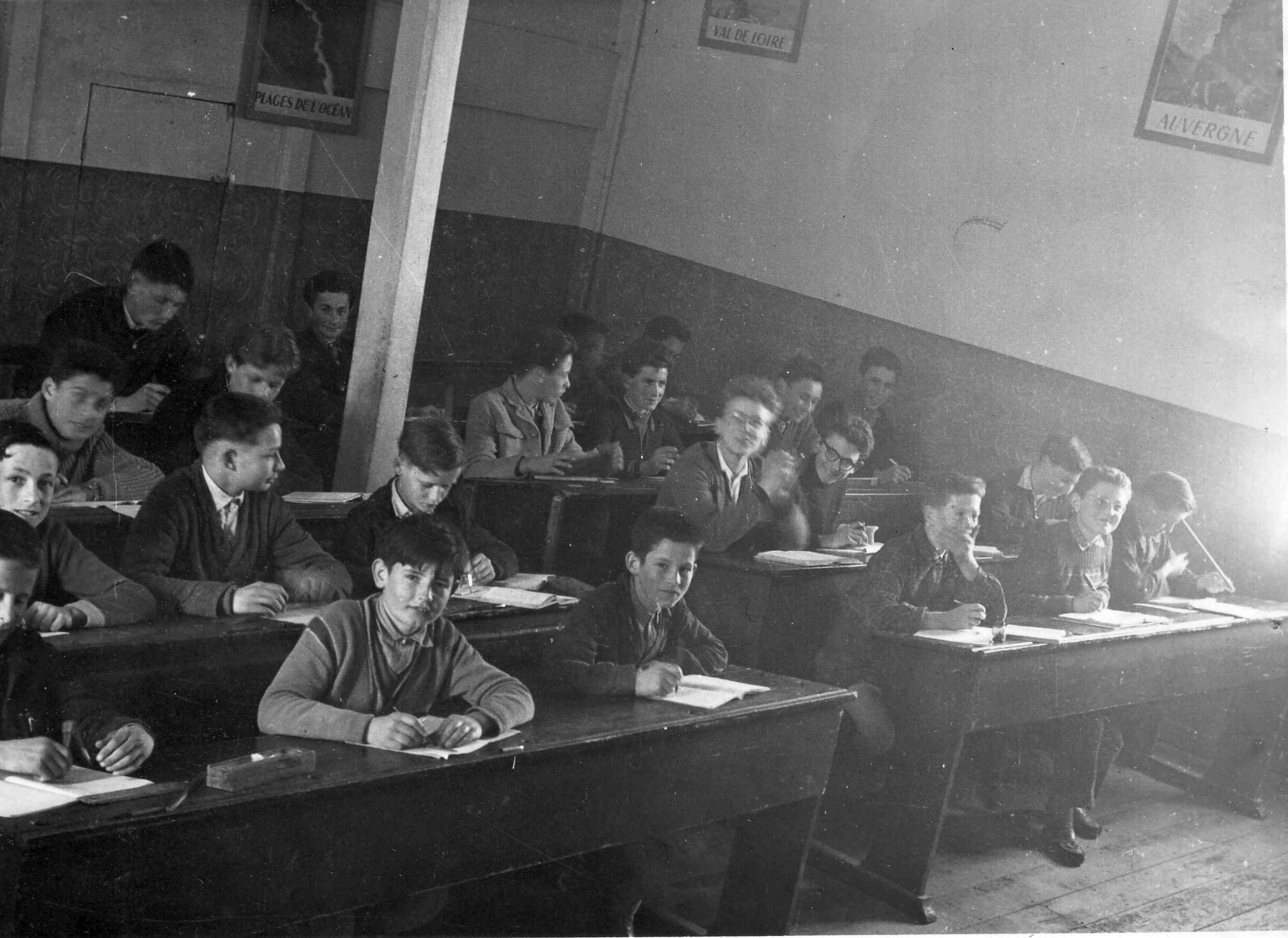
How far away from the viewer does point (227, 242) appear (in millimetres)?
4023

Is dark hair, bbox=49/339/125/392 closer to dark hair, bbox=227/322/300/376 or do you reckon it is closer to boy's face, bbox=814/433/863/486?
dark hair, bbox=227/322/300/376

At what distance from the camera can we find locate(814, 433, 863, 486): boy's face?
4102 mm

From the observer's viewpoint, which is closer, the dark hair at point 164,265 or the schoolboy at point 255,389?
the schoolboy at point 255,389

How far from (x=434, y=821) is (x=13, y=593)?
75 centimetres

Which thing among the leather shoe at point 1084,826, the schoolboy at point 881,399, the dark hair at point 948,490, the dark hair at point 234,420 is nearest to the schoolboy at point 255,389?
the dark hair at point 234,420

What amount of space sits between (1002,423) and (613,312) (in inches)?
53.4

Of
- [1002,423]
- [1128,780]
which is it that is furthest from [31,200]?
[1128,780]

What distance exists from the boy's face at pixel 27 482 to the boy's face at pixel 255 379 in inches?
Result: 32.3

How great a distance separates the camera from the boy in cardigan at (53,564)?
7.52 feet

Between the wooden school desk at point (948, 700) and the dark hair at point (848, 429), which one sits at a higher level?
the dark hair at point (848, 429)

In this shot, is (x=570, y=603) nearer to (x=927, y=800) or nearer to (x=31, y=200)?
(x=927, y=800)

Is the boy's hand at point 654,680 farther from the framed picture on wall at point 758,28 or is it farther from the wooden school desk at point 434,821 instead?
the framed picture on wall at point 758,28

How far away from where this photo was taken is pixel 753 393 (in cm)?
425

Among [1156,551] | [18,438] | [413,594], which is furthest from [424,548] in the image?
[1156,551]
